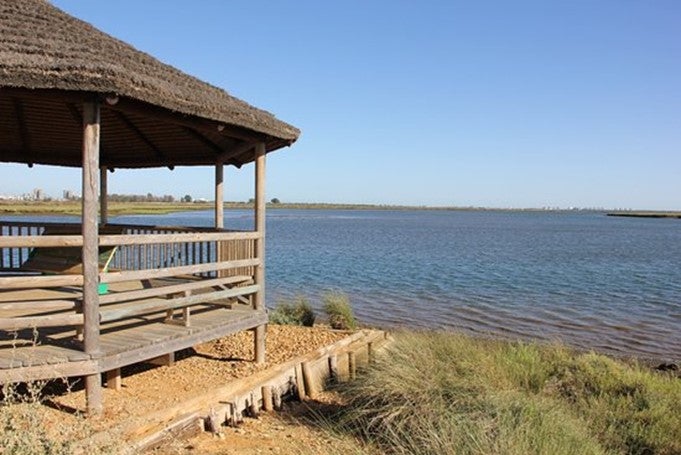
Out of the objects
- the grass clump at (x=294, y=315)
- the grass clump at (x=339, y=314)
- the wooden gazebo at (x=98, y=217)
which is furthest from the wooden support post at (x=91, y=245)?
the grass clump at (x=339, y=314)

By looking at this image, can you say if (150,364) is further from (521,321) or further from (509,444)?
(521,321)

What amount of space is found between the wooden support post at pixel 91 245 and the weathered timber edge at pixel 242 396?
0.63 metres

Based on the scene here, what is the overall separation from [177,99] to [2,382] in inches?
117

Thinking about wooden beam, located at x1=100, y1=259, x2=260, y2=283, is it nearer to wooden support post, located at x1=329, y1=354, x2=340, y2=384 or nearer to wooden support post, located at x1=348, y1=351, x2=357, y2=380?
wooden support post, located at x1=329, y1=354, x2=340, y2=384

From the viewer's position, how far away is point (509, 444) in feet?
15.3


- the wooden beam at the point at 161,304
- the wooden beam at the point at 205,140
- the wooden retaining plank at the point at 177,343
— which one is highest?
the wooden beam at the point at 205,140

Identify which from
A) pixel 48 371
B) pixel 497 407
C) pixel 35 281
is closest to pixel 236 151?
pixel 35 281

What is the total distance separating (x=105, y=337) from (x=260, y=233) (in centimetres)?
248

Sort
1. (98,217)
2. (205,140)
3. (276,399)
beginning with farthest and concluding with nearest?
(205,140) → (98,217) → (276,399)

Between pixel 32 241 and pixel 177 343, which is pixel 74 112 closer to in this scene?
pixel 32 241

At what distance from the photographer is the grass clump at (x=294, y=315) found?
11734 millimetres

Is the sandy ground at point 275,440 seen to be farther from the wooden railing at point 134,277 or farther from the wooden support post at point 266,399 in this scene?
the wooden railing at point 134,277

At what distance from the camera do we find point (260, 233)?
796cm

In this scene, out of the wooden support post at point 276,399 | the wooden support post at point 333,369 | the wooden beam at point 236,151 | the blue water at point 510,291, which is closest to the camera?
the wooden support post at point 276,399
